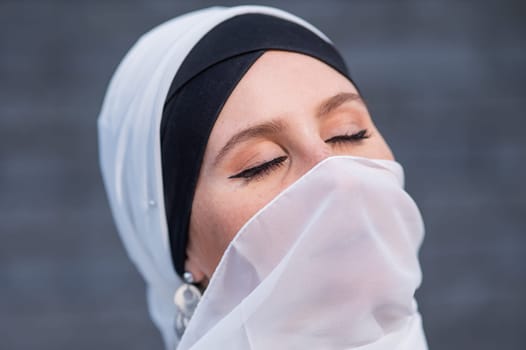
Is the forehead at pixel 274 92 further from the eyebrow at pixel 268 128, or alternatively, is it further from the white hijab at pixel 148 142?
the white hijab at pixel 148 142

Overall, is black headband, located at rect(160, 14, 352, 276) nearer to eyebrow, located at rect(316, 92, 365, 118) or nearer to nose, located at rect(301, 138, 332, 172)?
eyebrow, located at rect(316, 92, 365, 118)

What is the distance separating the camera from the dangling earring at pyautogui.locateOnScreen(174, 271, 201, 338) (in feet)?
5.43

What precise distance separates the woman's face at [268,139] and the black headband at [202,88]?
0.02 meters

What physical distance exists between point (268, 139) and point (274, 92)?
0.32ft

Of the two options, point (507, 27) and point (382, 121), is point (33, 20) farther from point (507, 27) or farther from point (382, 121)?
point (507, 27)

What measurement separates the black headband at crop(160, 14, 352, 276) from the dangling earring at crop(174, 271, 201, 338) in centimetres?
4

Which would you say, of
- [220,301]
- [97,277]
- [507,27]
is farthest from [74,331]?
[507,27]

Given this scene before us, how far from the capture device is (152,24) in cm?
337

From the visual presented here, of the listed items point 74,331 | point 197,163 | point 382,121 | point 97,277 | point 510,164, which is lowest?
point 74,331

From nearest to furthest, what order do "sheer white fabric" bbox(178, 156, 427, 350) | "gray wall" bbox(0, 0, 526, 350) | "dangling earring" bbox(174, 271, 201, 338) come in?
"sheer white fabric" bbox(178, 156, 427, 350) < "dangling earring" bbox(174, 271, 201, 338) < "gray wall" bbox(0, 0, 526, 350)

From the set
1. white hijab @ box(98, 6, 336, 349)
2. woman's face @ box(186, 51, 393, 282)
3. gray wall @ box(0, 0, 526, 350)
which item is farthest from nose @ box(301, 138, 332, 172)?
gray wall @ box(0, 0, 526, 350)

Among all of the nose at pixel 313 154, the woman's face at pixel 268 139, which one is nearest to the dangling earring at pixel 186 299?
the woman's face at pixel 268 139

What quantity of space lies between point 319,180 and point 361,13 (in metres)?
2.27

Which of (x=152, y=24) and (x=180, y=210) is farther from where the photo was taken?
(x=152, y=24)
